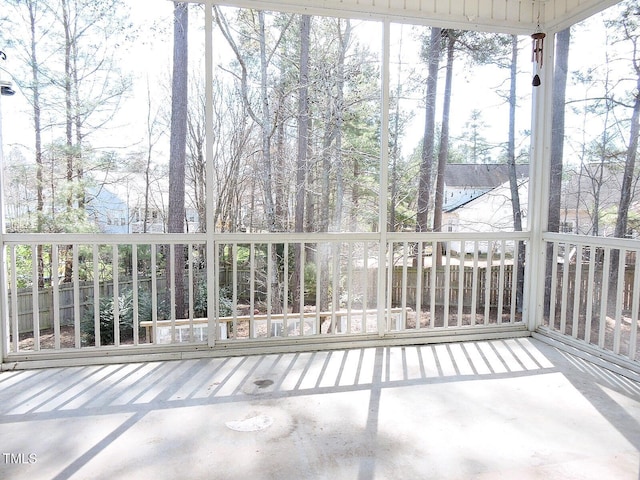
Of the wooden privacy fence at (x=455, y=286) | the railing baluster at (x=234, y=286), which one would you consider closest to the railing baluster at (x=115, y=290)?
the railing baluster at (x=234, y=286)

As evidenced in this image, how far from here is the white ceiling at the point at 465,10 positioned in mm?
3072

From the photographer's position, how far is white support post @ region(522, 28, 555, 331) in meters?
3.50

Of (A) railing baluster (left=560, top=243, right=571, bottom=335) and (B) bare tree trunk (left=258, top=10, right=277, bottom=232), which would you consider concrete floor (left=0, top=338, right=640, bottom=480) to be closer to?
(A) railing baluster (left=560, top=243, right=571, bottom=335)

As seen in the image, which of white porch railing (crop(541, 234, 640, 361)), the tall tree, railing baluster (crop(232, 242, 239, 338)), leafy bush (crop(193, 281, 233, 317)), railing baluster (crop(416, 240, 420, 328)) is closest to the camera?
the tall tree

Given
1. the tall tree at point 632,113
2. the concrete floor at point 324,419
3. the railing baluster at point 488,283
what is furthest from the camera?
the railing baluster at point 488,283

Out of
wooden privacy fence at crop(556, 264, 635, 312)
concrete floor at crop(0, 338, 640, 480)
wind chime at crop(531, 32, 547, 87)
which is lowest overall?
concrete floor at crop(0, 338, 640, 480)

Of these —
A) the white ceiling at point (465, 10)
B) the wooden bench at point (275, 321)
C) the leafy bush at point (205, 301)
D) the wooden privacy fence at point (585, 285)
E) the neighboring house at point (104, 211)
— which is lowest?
the wooden bench at point (275, 321)

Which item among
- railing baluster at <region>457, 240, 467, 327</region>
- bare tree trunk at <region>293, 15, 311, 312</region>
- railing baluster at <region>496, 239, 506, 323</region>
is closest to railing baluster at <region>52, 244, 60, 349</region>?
bare tree trunk at <region>293, 15, 311, 312</region>

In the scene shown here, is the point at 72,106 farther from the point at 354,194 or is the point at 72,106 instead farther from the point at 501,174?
the point at 501,174

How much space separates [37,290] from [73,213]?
0.57 metres

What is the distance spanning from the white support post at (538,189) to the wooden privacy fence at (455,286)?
0.57 feet

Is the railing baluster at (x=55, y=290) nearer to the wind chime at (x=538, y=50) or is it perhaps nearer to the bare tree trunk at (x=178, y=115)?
the bare tree trunk at (x=178, y=115)

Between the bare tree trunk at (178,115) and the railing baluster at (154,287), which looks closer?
the railing baluster at (154,287)

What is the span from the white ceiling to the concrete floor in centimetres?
251
